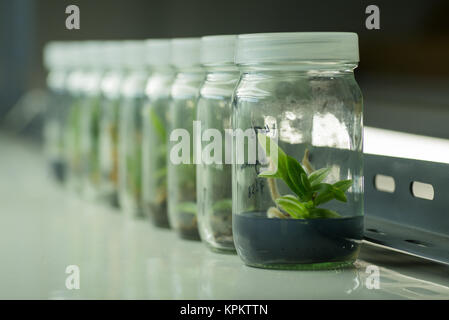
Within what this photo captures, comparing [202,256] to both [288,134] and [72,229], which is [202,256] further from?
[72,229]

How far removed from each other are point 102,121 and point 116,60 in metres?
0.11

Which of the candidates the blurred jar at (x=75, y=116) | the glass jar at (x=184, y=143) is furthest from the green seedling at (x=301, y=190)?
the blurred jar at (x=75, y=116)

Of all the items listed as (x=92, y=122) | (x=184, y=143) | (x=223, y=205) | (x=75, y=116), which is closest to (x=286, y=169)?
(x=223, y=205)

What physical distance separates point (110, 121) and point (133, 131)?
0.38ft

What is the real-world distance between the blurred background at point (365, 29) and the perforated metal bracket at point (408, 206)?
27 centimetres

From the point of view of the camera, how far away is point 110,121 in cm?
125

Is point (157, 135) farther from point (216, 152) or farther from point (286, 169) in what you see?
point (286, 169)

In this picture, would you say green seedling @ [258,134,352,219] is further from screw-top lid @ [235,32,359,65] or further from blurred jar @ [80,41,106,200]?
blurred jar @ [80,41,106,200]

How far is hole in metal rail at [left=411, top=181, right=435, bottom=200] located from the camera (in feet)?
2.74

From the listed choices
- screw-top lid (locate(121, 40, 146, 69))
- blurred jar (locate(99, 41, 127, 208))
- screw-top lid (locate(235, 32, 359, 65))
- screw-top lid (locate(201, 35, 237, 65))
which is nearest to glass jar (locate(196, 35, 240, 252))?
screw-top lid (locate(201, 35, 237, 65))

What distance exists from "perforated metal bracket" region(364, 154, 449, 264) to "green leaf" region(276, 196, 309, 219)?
11cm

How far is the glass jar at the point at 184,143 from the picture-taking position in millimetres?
955

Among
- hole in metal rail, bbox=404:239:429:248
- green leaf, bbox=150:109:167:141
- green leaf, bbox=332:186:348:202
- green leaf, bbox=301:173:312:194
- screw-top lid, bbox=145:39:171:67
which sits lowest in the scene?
hole in metal rail, bbox=404:239:429:248

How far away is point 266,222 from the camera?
751 millimetres
